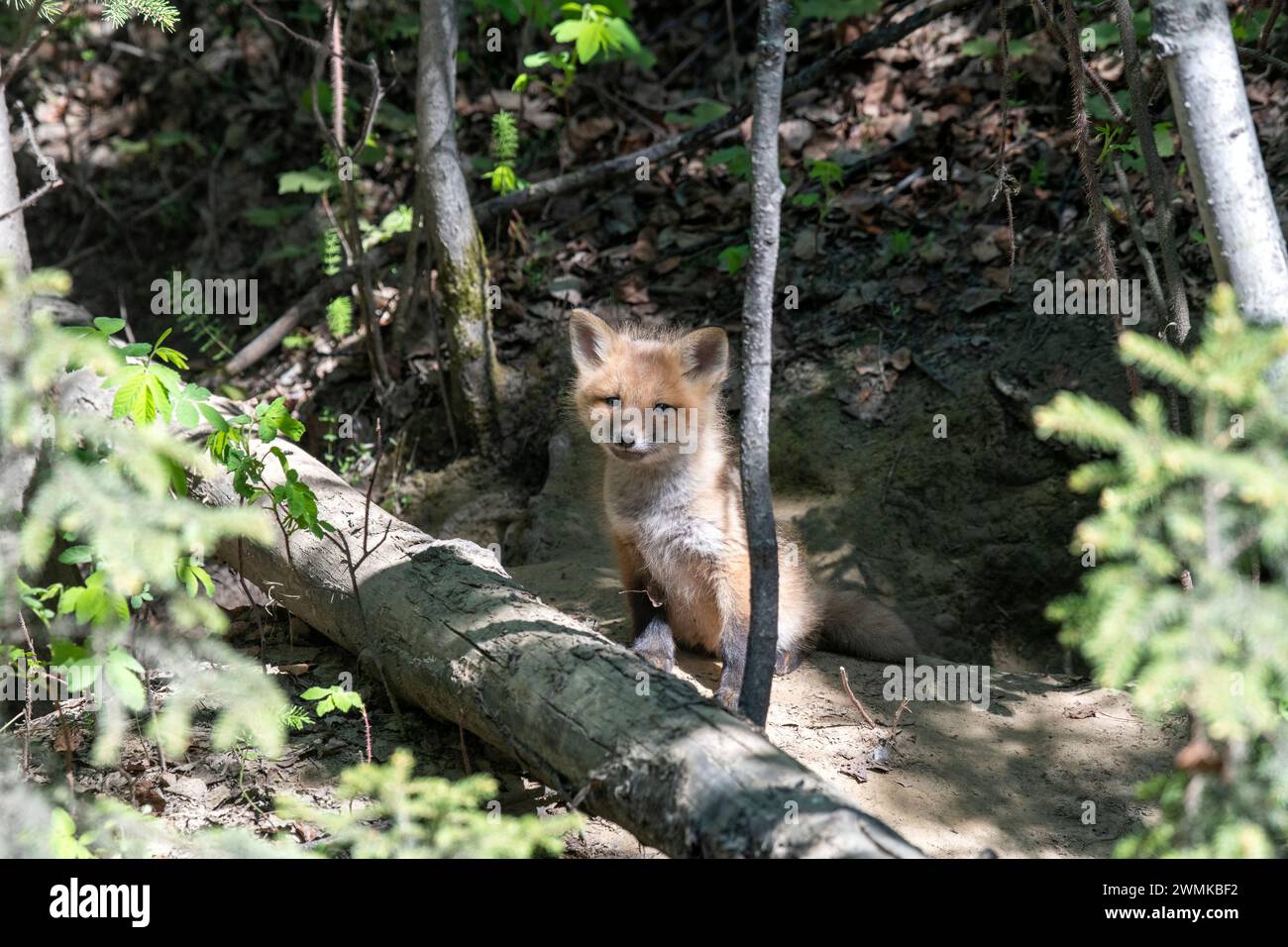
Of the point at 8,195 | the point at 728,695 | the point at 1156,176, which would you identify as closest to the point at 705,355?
the point at 728,695

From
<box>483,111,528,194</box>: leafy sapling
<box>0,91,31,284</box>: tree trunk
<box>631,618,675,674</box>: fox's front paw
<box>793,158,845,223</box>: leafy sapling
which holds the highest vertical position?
<box>483,111,528,194</box>: leafy sapling

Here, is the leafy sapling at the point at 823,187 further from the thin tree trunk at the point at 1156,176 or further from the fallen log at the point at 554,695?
the fallen log at the point at 554,695

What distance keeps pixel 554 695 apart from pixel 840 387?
12.6ft

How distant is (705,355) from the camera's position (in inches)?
197

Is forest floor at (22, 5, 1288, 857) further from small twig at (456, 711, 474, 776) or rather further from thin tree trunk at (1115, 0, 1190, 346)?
thin tree trunk at (1115, 0, 1190, 346)

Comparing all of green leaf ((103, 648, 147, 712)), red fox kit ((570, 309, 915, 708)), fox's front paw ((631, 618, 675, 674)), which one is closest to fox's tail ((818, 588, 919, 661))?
red fox kit ((570, 309, 915, 708))

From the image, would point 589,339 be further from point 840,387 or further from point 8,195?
point 8,195

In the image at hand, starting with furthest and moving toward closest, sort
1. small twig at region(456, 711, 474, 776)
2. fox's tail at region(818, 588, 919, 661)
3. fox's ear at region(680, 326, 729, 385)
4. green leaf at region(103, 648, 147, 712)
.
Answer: fox's tail at region(818, 588, 919, 661) → fox's ear at region(680, 326, 729, 385) → small twig at region(456, 711, 474, 776) → green leaf at region(103, 648, 147, 712)

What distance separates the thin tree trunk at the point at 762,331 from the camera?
11.1 feet

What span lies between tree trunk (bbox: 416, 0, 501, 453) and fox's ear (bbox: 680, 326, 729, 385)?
7.44ft

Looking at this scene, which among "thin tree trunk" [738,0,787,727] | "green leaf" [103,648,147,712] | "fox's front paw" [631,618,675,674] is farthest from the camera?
"fox's front paw" [631,618,675,674]

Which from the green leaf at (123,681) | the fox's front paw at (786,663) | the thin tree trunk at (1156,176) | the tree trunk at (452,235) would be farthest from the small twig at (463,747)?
the tree trunk at (452,235)

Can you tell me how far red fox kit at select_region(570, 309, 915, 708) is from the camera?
4.80 m

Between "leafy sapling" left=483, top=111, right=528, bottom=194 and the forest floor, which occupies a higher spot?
"leafy sapling" left=483, top=111, right=528, bottom=194
